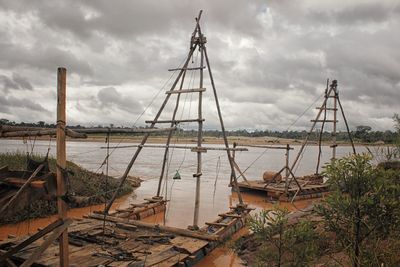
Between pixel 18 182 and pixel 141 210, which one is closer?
pixel 18 182

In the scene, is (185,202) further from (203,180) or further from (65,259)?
(65,259)

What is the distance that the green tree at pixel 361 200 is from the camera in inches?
164

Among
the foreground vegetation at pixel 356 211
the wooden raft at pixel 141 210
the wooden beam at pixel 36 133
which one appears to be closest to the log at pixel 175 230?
the wooden raft at pixel 141 210

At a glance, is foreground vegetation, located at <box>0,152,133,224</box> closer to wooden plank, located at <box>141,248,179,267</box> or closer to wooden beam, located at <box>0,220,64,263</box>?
wooden plank, located at <box>141,248,179,267</box>

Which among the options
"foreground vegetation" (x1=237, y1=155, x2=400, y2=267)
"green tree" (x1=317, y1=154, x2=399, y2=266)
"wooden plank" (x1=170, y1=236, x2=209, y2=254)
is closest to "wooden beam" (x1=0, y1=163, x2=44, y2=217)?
"foreground vegetation" (x1=237, y1=155, x2=400, y2=267)

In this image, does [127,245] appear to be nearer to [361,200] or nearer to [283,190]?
[361,200]

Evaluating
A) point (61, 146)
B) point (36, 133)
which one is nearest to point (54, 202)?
point (36, 133)

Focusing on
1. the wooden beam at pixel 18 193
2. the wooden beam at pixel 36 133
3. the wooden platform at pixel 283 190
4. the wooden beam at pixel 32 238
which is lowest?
the wooden platform at pixel 283 190

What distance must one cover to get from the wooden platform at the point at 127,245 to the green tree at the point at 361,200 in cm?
389

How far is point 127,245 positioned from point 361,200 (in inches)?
228

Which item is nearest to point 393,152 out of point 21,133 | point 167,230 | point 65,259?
point 167,230

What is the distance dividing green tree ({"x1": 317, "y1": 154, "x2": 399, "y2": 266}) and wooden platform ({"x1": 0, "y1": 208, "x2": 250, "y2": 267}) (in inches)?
153

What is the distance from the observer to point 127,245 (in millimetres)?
7945

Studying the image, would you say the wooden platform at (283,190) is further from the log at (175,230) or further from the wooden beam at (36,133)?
the wooden beam at (36,133)
